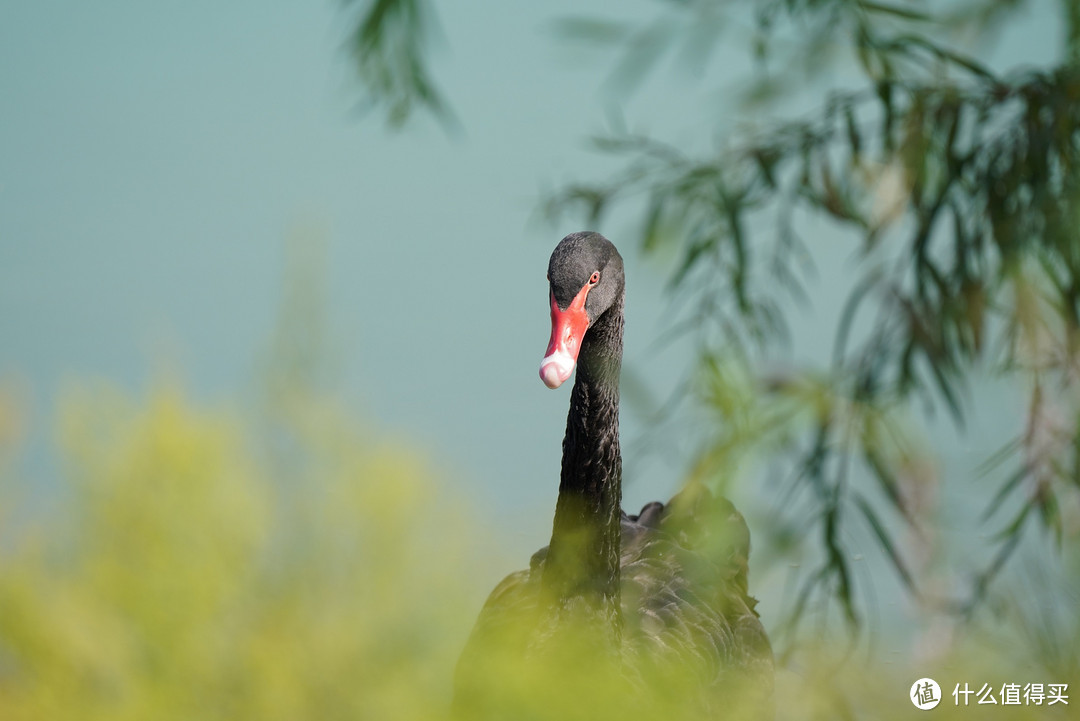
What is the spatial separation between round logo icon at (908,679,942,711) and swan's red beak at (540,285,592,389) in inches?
26.3

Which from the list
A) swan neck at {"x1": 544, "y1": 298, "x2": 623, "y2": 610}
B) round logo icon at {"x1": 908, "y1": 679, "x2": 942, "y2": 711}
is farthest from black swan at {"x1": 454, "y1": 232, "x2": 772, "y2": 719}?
round logo icon at {"x1": 908, "y1": 679, "x2": 942, "y2": 711}

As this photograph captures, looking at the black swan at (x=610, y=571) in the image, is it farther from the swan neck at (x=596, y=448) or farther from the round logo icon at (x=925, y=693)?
the round logo icon at (x=925, y=693)

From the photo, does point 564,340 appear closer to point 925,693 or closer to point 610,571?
point 610,571

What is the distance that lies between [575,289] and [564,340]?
112 mm

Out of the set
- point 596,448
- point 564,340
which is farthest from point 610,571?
point 564,340

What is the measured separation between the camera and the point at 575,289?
162 cm

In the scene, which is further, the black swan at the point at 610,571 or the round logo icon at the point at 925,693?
the black swan at the point at 610,571

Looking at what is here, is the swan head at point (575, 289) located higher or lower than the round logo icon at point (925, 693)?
higher

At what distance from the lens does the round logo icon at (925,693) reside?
1.39 m

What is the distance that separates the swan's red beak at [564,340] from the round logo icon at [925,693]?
668 millimetres

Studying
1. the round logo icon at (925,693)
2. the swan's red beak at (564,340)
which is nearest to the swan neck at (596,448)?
the swan's red beak at (564,340)

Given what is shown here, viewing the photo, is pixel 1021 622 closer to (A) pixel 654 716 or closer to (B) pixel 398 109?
(A) pixel 654 716

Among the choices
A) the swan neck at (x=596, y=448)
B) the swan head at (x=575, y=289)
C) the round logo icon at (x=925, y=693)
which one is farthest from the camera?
the swan neck at (x=596, y=448)

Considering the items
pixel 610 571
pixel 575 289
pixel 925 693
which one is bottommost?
pixel 925 693
